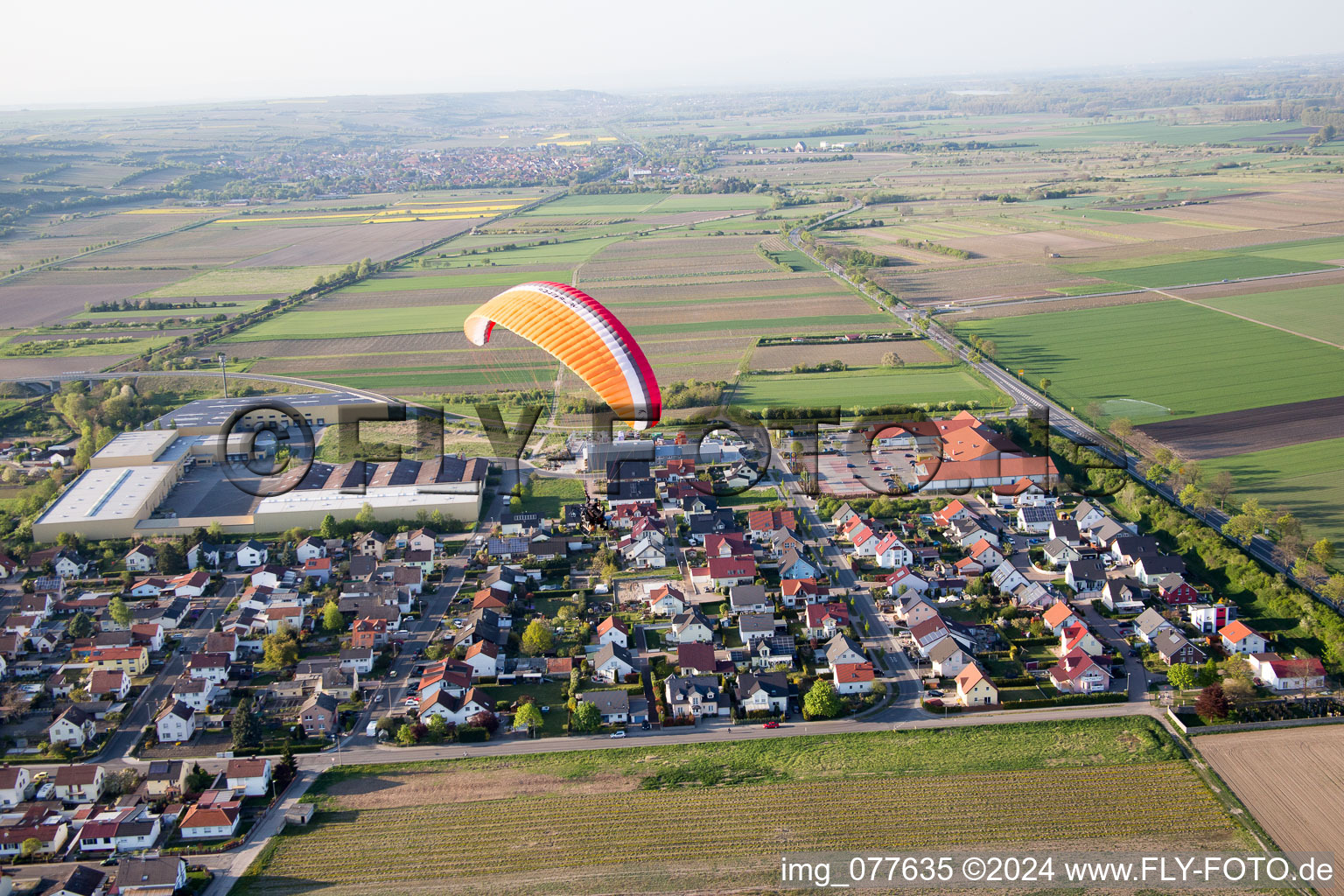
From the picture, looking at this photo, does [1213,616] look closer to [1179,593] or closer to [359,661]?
[1179,593]

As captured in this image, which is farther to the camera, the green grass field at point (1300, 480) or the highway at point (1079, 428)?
the green grass field at point (1300, 480)

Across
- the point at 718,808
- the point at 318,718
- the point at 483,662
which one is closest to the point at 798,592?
the point at 483,662

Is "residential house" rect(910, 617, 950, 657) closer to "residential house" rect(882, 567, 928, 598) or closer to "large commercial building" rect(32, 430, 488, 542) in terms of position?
"residential house" rect(882, 567, 928, 598)

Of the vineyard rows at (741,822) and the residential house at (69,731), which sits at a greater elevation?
the residential house at (69,731)

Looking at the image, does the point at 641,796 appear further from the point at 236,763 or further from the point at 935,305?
the point at 935,305

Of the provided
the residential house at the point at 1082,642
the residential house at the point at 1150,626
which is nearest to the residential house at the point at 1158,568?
the residential house at the point at 1150,626

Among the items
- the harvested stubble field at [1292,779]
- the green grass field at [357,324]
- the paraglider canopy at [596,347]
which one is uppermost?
the paraglider canopy at [596,347]

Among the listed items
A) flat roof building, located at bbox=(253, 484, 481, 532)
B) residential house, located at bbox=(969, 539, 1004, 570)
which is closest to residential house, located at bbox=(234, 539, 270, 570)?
flat roof building, located at bbox=(253, 484, 481, 532)

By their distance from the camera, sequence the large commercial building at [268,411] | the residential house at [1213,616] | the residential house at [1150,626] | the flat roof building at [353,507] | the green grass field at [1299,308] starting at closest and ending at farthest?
the residential house at [1150,626]
the residential house at [1213,616]
the flat roof building at [353,507]
the large commercial building at [268,411]
the green grass field at [1299,308]

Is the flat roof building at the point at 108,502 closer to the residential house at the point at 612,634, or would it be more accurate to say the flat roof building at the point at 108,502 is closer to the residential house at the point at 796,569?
the residential house at the point at 612,634
